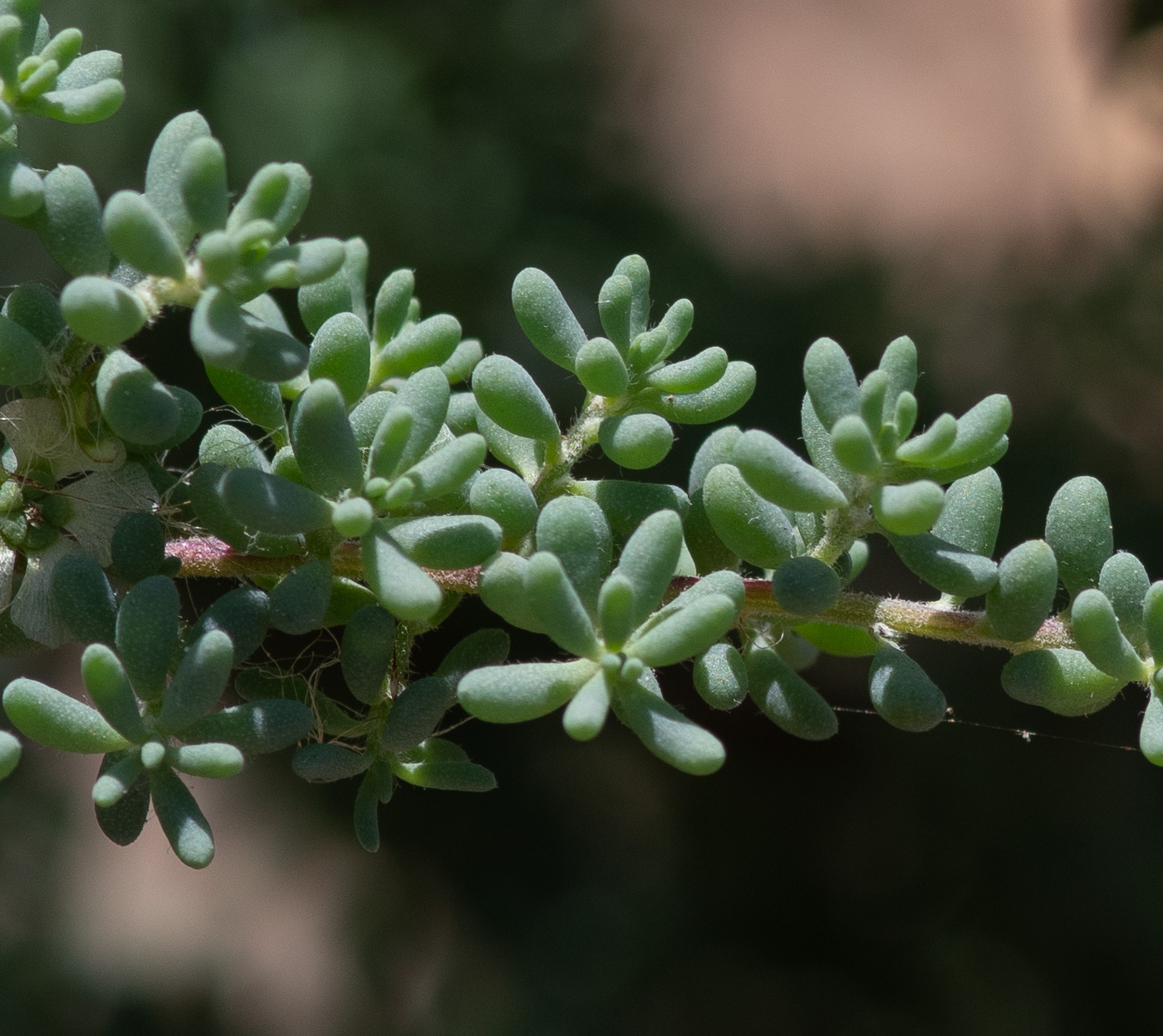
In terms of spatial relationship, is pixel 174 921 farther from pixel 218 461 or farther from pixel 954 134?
pixel 954 134

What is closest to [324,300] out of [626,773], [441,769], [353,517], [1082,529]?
[353,517]

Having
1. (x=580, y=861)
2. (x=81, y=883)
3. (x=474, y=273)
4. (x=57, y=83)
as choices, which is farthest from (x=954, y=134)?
(x=57, y=83)

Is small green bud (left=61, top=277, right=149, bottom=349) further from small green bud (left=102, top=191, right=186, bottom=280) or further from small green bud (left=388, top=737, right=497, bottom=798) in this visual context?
small green bud (left=388, top=737, right=497, bottom=798)

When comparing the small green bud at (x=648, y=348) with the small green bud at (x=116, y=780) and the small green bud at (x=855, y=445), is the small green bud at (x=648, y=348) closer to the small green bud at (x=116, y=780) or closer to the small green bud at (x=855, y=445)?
the small green bud at (x=855, y=445)

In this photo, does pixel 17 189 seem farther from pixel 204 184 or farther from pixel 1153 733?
pixel 1153 733

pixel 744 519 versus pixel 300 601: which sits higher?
pixel 744 519

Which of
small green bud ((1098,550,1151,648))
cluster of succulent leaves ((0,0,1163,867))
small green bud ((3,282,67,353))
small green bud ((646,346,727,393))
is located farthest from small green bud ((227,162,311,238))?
small green bud ((1098,550,1151,648))

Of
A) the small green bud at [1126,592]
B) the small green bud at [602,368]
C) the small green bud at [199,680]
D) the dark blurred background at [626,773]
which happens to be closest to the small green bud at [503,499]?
the small green bud at [602,368]
